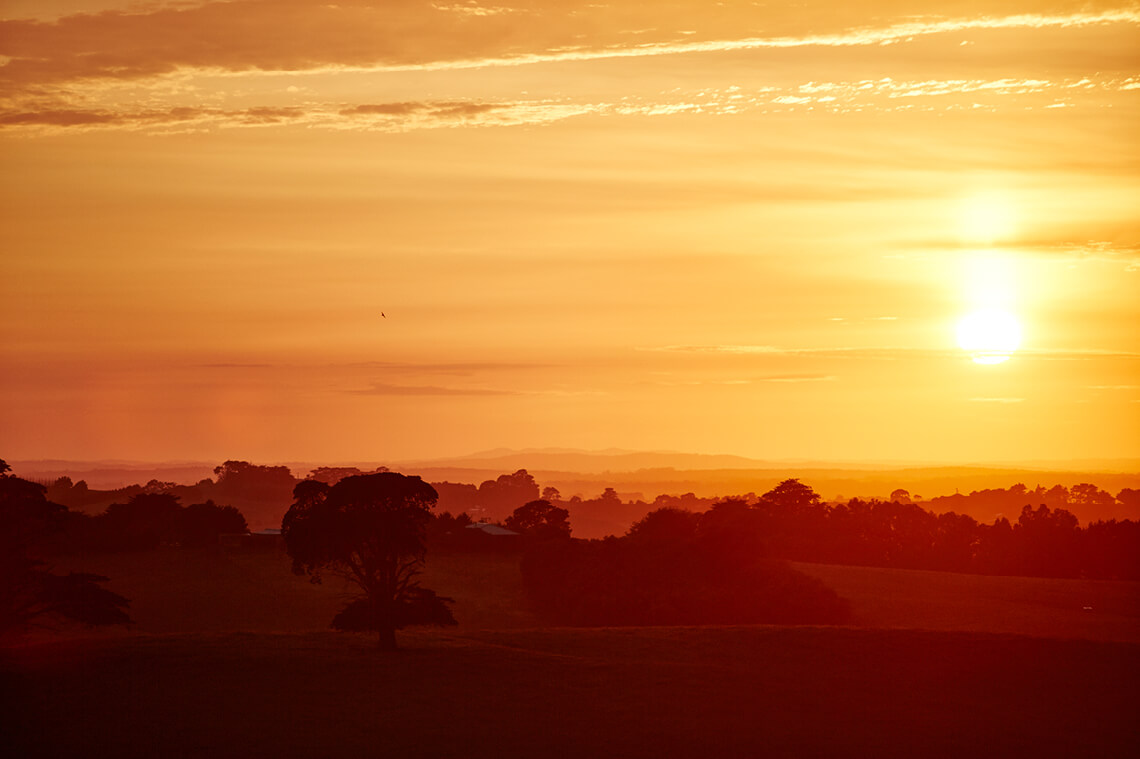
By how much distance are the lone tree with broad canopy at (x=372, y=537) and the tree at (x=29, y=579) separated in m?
7.93

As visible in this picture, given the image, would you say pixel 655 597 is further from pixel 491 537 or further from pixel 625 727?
pixel 625 727

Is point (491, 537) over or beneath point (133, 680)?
over

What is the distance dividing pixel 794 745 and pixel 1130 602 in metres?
70.9

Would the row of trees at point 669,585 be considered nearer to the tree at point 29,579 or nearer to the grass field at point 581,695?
the grass field at point 581,695

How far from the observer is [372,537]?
51.7 meters

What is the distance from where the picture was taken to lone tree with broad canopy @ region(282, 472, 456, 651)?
5116 cm

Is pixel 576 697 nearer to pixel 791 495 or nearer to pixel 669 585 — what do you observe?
pixel 669 585

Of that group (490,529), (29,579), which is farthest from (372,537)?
(490,529)

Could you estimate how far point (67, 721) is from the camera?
131ft

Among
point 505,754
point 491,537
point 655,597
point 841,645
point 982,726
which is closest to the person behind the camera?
point 505,754

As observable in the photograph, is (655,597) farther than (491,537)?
No

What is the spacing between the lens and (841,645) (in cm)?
5750

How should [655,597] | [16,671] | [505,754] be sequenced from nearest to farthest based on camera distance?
[505,754], [16,671], [655,597]

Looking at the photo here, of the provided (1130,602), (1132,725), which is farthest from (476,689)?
(1130,602)
